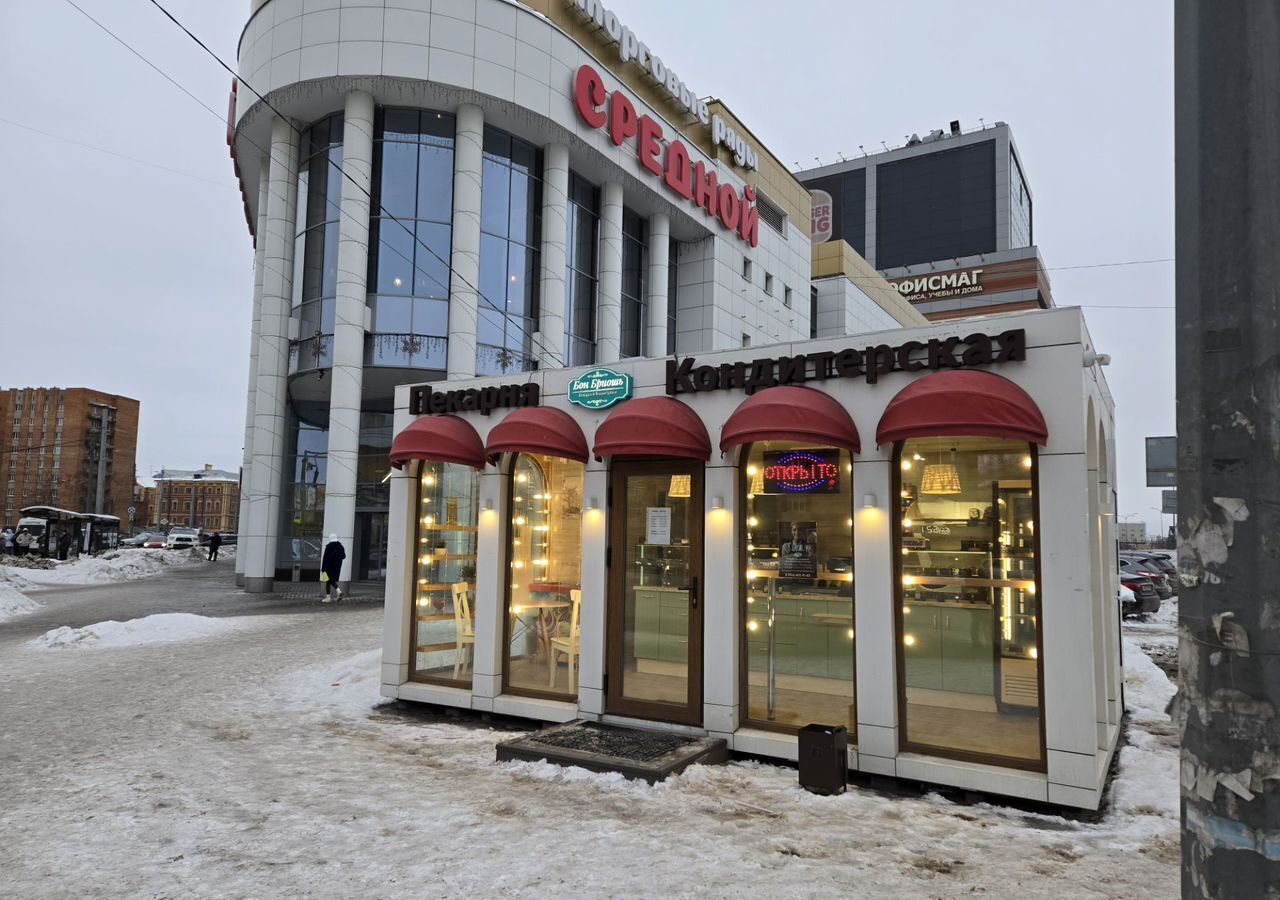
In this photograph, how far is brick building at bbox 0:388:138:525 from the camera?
10006 cm

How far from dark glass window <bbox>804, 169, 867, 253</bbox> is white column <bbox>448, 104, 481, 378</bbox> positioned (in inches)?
2977

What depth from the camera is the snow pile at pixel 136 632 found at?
45.4ft

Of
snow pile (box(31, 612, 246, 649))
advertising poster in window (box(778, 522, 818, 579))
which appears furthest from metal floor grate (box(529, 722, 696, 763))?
snow pile (box(31, 612, 246, 649))

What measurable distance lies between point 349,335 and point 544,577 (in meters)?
17.2

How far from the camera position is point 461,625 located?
9.33 meters

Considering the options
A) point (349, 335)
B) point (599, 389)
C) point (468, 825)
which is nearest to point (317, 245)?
point (349, 335)

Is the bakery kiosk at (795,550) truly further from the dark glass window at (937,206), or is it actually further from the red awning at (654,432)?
the dark glass window at (937,206)

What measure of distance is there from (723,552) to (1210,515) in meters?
5.82

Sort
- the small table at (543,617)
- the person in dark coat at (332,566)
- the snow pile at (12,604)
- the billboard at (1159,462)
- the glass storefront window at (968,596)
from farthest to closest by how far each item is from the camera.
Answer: the person in dark coat at (332,566) → the snow pile at (12,604) → the billboard at (1159,462) → the small table at (543,617) → the glass storefront window at (968,596)

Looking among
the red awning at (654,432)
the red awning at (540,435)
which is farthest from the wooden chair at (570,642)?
the red awning at (654,432)

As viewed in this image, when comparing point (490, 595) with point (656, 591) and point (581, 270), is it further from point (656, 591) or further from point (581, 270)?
point (581, 270)

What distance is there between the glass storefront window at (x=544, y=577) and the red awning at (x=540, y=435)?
2.06ft

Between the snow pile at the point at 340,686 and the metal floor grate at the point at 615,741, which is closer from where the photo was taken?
the metal floor grate at the point at 615,741

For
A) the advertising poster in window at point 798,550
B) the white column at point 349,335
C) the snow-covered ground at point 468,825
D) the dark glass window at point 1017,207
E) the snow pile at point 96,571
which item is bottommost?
the snow pile at point 96,571
